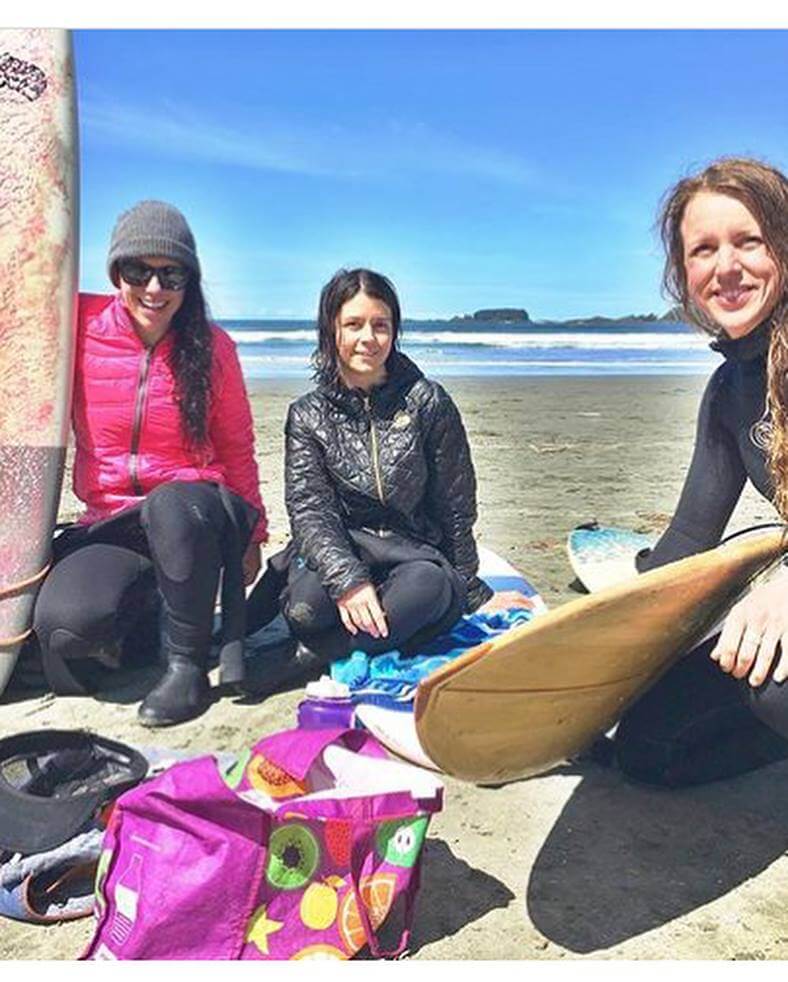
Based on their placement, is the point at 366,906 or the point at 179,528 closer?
the point at 366,906

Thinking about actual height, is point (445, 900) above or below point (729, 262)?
below

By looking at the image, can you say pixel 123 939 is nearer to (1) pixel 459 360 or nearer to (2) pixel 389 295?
(2) pixel 389 295

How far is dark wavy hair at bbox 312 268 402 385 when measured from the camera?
315 cm

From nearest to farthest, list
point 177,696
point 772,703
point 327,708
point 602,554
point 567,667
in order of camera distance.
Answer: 1. point 567,667
2. point 772,703
3. point 327,708
4. point 177,696
5. point 602,554

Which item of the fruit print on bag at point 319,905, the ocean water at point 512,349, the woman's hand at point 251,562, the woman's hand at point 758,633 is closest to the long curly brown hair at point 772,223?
the woman's hand at point 758,633

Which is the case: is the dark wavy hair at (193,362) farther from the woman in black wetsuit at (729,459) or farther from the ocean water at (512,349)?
the ocean water at (512,349)

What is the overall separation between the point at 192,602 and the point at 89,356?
910mm

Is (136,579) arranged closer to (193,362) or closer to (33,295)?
(193,362)

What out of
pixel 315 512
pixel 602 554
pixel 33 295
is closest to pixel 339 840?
pixel 315 512

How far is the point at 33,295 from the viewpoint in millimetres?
3494

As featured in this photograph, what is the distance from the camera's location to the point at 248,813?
5.80 feet

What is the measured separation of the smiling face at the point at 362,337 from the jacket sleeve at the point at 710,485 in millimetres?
1024

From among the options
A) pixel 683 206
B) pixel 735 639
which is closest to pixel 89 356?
pixel 683 206

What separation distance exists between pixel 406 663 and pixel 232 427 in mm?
952
